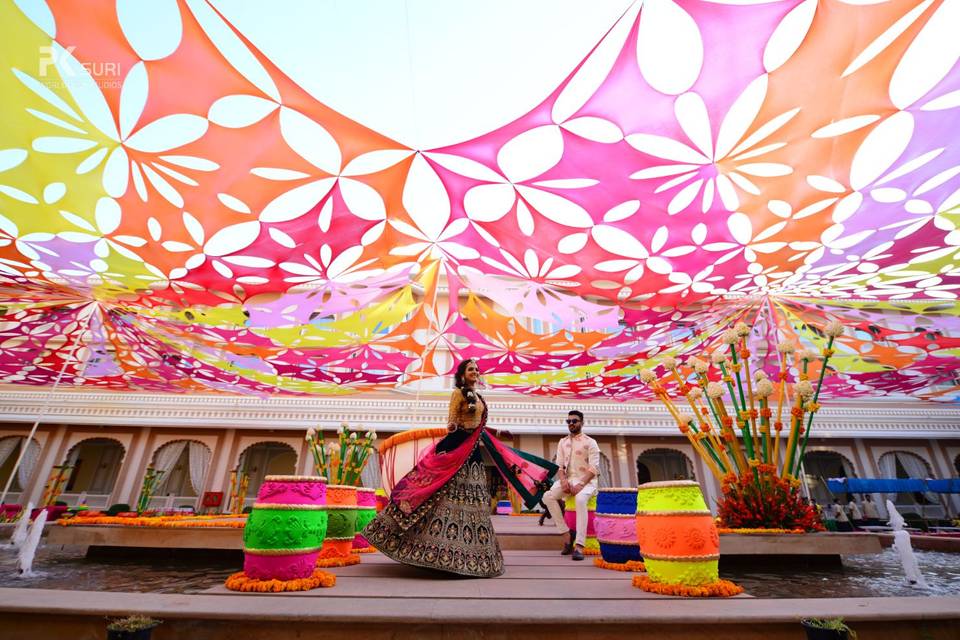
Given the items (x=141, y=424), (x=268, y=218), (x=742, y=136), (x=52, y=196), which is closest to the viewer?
(x=742, y=136)

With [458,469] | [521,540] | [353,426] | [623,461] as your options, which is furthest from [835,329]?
[353,426]

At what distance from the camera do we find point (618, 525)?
12.1 feet

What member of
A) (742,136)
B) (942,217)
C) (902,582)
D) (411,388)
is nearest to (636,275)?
(742,136)

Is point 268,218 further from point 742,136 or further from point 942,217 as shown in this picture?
point 942,217

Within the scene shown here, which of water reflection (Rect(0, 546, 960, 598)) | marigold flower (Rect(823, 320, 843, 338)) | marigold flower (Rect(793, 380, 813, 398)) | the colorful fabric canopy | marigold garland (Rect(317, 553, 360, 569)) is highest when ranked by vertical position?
the colorful fabric canopy

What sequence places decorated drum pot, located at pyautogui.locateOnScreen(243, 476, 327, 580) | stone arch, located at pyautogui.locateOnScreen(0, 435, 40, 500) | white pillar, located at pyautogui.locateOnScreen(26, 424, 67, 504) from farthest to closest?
stone arch, located at pyautogui.locateOnScreen(0, 435, 40, 500), white pillar, located at pyautogui.locateOnScreen(26, 424, 67, 504), decorated drum pot, located at pyautogui.locateOnScreen(243, 476, 327, 580)

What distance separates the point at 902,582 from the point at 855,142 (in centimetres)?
476

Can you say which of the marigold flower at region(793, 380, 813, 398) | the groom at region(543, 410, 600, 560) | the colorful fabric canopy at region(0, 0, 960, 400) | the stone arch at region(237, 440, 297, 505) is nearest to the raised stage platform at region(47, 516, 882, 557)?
the groom at region(543, 410, 600, 560)

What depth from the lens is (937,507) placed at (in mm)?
17047

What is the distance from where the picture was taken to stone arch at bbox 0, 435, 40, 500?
630 inches

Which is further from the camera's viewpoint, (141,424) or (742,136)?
(141,424)
